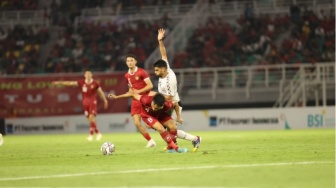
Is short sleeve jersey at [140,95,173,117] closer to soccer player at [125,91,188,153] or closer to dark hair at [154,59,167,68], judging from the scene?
soccer player at [125,91,188,153]

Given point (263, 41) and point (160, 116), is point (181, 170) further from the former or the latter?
point (263, 41)

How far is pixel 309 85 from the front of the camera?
36.6 m

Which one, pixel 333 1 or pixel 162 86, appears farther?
pixel 333 1

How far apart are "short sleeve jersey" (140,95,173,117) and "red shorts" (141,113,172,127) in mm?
94

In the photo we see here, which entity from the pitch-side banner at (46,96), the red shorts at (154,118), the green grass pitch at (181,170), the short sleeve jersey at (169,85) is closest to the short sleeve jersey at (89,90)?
the short sleeve jersey at (169,85)

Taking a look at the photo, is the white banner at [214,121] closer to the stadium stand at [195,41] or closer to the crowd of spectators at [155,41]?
the stadium stand at [195,41]

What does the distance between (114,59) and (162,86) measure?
24.3 meters

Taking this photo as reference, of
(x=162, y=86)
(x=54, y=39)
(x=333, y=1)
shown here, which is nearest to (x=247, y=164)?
(x=162, y=86)

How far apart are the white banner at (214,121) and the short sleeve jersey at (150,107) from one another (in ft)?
59.3

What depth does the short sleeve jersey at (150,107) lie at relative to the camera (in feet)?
54.5

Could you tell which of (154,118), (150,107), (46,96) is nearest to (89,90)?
(46,96)

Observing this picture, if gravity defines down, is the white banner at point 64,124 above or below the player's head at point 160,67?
below

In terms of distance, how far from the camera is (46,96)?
3812cm

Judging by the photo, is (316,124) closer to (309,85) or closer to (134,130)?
(309,85)
